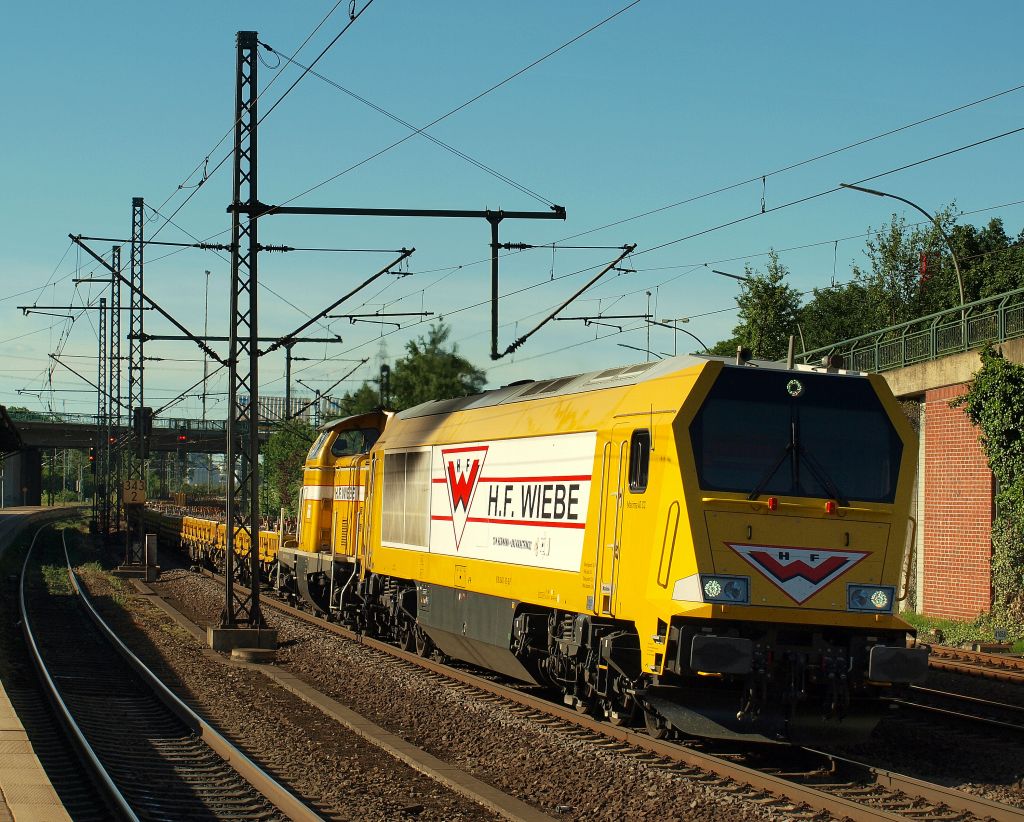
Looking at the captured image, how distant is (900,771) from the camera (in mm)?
11172

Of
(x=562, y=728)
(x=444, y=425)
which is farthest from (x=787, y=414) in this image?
(x=444, y=425)

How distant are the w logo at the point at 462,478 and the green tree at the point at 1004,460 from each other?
10253 mm

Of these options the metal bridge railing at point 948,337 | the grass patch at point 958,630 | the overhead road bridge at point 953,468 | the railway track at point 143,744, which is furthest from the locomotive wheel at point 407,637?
the metal bridge railing at point 948,337

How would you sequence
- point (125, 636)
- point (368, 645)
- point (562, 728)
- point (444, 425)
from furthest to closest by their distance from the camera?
point (125, 636) → point (368, 645) → point (444, 425) → point (562, 728)

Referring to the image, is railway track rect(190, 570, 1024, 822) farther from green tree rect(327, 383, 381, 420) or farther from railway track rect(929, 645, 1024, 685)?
green tree rect(327, 383, 381, 420)

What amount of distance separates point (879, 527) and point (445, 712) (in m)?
5.65

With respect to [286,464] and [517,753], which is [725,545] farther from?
[286,464]

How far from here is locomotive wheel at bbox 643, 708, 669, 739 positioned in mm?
12098

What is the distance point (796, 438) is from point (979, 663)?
8.96 meters

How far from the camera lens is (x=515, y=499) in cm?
1477

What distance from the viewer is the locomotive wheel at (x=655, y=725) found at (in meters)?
12.1

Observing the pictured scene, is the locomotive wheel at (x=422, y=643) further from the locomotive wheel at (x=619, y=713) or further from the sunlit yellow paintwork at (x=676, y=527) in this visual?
the locomotive wheel at (x=619, y=713)

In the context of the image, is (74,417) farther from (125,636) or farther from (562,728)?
(562,728)

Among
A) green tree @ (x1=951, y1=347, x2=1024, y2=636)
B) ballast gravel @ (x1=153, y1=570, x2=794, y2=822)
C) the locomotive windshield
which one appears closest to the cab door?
the locomotive windshield
